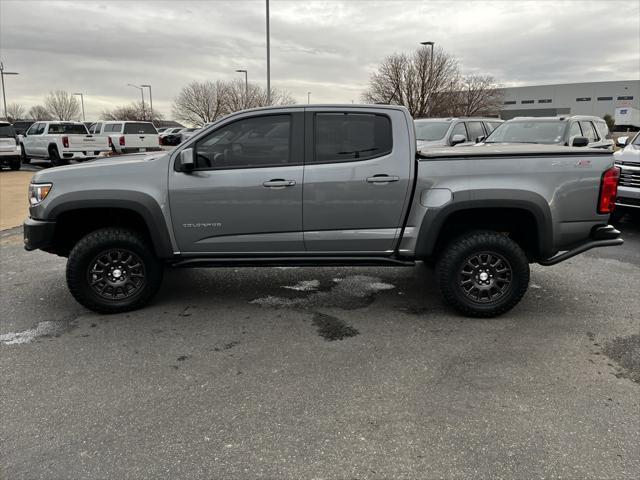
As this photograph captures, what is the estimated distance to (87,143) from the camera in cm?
1900

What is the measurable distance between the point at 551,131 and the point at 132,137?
17.8 m

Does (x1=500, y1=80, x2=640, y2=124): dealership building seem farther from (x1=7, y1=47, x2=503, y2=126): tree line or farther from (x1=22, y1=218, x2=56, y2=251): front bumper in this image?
(x1=22, y1=218, x2=56, y2=251): front bumper

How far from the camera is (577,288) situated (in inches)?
212

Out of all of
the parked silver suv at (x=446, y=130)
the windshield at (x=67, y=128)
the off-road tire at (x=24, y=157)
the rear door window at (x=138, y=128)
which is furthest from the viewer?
the rear door window at (x=138, y=128)

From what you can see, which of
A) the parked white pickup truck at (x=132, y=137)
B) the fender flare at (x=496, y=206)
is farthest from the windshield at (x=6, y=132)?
the fender flare at (x=496, y=206)

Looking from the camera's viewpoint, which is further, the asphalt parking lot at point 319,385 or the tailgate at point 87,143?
the tailgate at point 87,143

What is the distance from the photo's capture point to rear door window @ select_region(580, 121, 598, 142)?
10.5 meters

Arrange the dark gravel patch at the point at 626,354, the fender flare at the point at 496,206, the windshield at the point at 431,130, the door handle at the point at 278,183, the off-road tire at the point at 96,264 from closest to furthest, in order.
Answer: the dark gravel patch at the point at 626,354
the fender flare at the point at 496,206
the door handle at the point at 278,183
the off-road tire at the point at 96,264
the windshield at the point at 431,130

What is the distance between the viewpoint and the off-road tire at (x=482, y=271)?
14.3 ft

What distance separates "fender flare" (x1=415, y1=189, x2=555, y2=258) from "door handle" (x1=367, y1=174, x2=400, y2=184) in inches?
15.9

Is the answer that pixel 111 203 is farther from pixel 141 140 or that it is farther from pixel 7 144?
pixel 141 140

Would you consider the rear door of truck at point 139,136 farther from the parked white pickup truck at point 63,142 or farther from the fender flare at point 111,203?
the fender flare at point 111,203

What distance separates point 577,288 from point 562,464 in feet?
10.8

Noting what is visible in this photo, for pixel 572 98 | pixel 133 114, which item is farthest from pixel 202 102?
pixel 572 98
